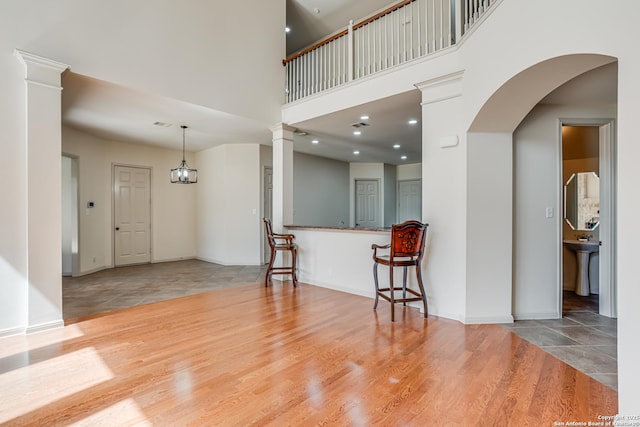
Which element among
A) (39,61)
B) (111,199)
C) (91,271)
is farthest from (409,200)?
(39,61)

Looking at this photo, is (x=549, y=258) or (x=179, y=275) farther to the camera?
(x=179, y=275)

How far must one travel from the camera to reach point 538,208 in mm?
3436

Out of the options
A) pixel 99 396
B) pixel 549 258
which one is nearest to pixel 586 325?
pixel 549 258

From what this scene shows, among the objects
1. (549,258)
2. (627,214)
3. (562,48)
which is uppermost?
(562,48)

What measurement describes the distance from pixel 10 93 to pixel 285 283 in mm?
3953

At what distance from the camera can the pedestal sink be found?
165 inches

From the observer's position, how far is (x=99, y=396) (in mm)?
1968

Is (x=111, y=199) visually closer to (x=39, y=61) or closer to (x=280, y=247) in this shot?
(x=39, y=61)

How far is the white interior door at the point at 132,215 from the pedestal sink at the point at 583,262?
25.8ft

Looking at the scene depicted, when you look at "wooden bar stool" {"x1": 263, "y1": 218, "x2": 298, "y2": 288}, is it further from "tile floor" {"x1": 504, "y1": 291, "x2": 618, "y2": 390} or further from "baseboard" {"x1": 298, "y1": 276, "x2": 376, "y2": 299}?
"tile floor" {"x1": 504, "y1": 291, "x2": 618, "y2": 390}

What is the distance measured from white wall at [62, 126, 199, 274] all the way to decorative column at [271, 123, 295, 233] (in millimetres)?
3308

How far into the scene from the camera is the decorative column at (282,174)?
17.3ft

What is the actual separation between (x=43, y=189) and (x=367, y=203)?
747cm

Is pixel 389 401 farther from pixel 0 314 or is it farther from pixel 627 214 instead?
pixel 0 314
